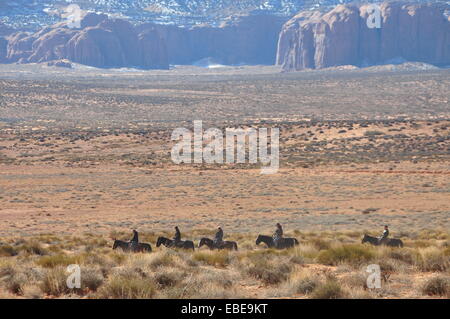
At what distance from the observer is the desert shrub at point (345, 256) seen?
514 inches

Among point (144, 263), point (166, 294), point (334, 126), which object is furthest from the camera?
point (334, 126)

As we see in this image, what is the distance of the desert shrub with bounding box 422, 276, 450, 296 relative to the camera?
1030 centimetres

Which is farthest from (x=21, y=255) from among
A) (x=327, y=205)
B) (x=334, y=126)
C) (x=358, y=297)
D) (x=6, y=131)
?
(x=6, y=131)

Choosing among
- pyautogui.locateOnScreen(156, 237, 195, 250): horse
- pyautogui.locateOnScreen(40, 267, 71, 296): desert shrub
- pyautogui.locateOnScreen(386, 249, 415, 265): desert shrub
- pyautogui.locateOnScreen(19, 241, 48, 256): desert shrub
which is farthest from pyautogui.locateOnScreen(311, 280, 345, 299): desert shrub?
pyautogui.locateOnScreen(19, 241, 48, 256): desert shrub

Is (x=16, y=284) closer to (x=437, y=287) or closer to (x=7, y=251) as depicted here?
(x=7, y=251)

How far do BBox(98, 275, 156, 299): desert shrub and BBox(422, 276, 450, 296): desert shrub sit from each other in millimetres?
4117

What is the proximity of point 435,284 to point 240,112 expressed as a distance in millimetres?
82799

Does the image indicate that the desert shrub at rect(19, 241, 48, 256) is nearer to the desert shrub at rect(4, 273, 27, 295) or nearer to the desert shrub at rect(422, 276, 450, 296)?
the desert shrub at rect(4, 273, 27, 295)

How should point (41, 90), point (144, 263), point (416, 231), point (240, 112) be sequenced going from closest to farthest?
point (144, 263) → point (416, 231) → point (240, 112) → point (41, 90)

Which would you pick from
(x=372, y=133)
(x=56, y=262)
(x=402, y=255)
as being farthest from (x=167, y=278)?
(x=372, y=133)

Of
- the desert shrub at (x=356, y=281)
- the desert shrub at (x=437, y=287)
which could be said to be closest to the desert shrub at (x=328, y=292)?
the desert shrub at (x=356, y=281)

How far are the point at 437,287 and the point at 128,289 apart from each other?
462 cm
